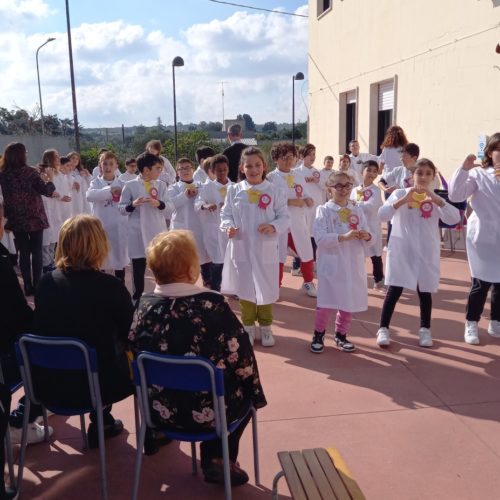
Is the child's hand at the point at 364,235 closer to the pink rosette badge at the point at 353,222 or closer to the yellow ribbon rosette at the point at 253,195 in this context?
the pink rosette badge at the point at 353,222

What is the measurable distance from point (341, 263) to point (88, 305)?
2.39 meters

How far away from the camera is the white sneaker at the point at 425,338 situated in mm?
4957

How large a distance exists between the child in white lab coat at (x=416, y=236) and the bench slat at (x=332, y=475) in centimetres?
252

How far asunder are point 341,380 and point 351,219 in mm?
1303

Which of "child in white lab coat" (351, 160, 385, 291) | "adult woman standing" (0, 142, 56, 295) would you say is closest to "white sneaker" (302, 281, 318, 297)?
"child in white lab coat" (351, 160, 385, 291)

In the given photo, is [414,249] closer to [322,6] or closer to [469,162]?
[469,162]

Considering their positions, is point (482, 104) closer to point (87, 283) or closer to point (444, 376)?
point (444, 376)

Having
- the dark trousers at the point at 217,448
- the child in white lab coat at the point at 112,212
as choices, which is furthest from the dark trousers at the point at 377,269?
the dark trousers at the point at 217,448

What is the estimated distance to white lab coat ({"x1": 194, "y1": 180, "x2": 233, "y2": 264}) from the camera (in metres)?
6.46

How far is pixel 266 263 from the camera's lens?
495cm

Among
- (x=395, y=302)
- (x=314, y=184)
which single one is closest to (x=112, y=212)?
(x=314, y=184)

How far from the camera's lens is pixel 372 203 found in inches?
254

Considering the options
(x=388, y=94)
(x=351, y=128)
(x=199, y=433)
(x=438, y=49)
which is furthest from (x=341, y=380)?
(x=351, y=128)

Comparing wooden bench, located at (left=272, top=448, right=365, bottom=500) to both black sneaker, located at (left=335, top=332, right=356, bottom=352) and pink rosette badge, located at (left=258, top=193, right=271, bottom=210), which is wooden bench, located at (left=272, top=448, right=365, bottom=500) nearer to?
black sneaker, located at (left=335, top=332, right=356, bottom=352)
